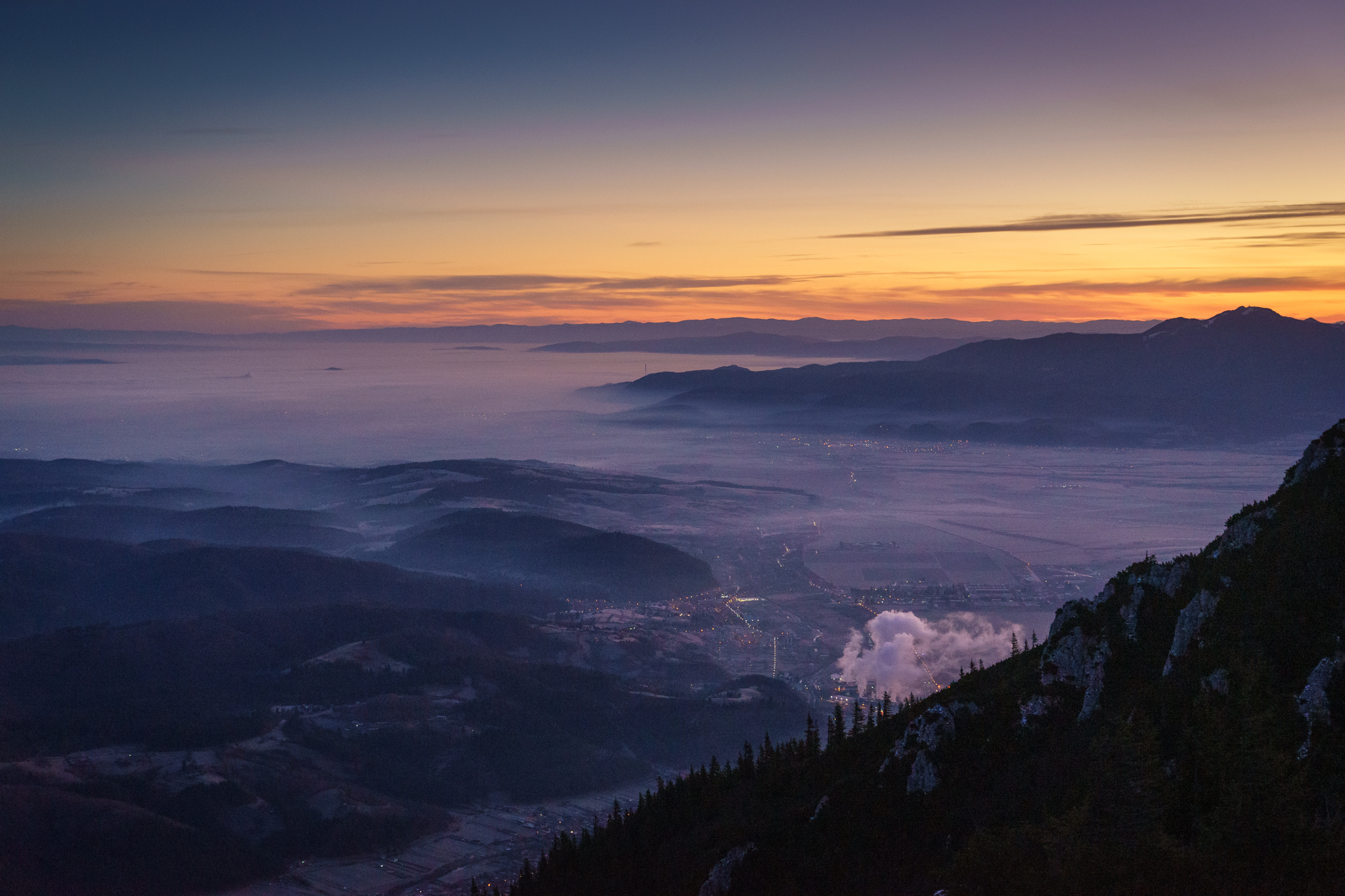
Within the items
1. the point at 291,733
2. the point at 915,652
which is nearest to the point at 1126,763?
the point at 291,733

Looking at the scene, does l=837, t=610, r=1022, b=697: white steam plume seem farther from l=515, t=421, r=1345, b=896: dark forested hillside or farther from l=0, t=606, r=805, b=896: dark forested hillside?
l=515, t=421, r=1345, b=896: dark forested hillside

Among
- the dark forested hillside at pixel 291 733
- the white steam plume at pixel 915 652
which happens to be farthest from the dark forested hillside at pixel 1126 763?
the white steam plume at pixel 915 652

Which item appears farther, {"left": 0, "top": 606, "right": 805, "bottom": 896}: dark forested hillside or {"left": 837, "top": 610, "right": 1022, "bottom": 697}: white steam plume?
{"left": 837, "top": 610, "right": 1022, "bottom": 697}: white steam plume

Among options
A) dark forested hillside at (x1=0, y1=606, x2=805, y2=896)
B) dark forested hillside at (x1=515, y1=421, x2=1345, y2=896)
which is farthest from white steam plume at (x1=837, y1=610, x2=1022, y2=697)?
dark forested hillside at (x1=515, y1=421, x2=1345, y2=896)

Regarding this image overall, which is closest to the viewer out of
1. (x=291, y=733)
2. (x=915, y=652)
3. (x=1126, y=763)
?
(x=1126, y=763)

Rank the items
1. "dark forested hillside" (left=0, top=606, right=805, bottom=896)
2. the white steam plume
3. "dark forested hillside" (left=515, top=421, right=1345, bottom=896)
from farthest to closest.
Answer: the white steam plume < "dark forested hillside" (left=0, top=606, right=805, bottom=896) < "dark forested hillside" (left=515, top=421, right=1345, bottom=896)

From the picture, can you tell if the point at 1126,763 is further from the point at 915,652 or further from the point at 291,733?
the point at 915,652
